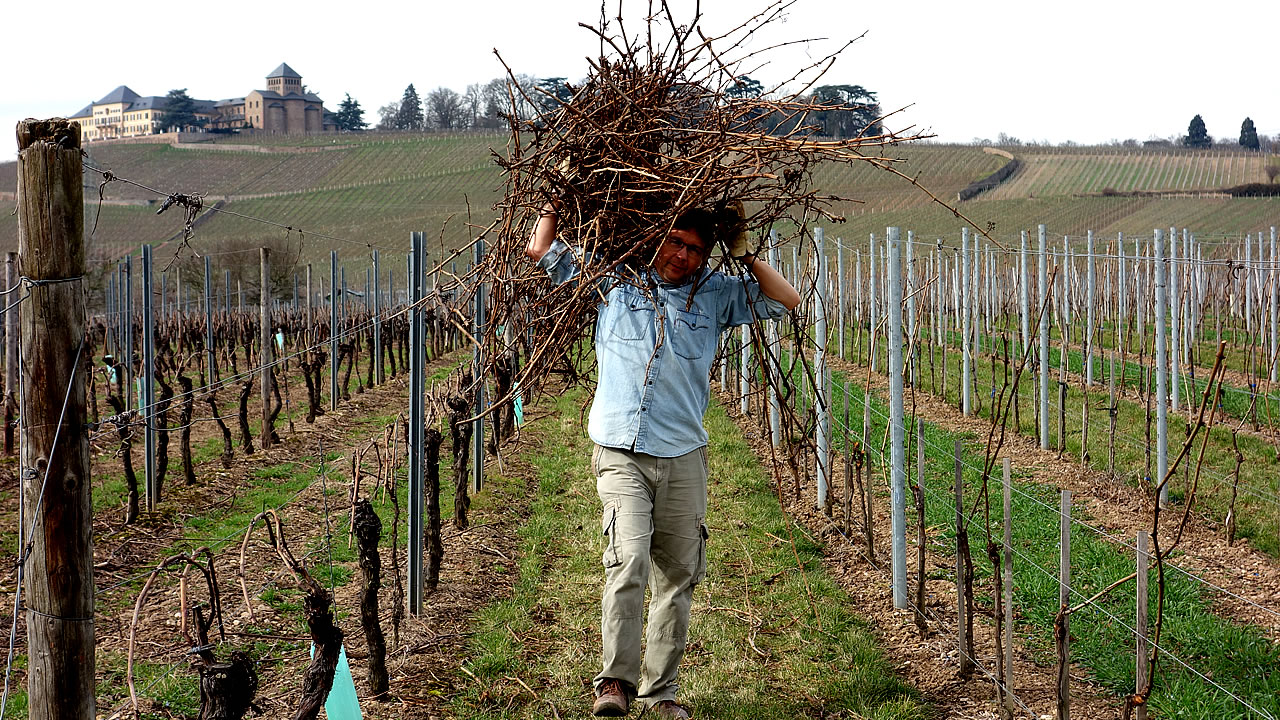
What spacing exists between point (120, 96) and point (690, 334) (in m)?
110

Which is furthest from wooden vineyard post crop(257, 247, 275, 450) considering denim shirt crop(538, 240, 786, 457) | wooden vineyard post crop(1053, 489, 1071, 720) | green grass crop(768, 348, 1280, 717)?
wooden vineyard post crop(1053, 489, 1071, 720)

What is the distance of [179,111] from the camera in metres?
85.0

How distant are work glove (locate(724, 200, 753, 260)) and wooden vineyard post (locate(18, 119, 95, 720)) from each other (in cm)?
165

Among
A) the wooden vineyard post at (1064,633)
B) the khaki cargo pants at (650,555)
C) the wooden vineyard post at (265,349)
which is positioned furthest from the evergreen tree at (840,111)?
the wooden vineyard post at (265,349)

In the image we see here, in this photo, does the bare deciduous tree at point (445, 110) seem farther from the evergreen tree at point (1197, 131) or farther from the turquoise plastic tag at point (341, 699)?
the turquoise plastic tag at point (341, 699)

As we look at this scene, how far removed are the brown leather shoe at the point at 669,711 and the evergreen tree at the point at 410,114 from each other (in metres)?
83.0

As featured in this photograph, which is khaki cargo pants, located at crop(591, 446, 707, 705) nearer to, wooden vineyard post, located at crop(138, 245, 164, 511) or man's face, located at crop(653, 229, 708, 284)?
man's face, located at crop(653, 229, 708, 284)

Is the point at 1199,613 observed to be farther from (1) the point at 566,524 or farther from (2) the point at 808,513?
(1) the point at 566,524

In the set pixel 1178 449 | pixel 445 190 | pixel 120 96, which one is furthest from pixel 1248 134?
pixel 120 96

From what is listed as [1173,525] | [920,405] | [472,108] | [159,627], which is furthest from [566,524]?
[472,108]

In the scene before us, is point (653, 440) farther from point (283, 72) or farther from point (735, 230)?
point (283, 72)

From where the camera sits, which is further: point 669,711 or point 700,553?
point 700,553

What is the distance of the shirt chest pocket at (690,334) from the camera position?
117 inches

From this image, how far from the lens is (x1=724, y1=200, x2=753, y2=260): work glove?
2.97 metres
